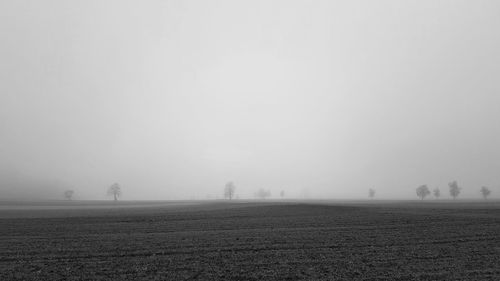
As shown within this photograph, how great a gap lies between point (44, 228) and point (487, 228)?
46143 mm

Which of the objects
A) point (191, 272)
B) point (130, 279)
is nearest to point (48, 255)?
point (130, 279)

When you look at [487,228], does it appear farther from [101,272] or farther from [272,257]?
[101,272]

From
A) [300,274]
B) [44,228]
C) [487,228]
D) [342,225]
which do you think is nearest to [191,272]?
[300,274]

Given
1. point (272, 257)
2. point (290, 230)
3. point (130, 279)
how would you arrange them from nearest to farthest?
1. point (130, 279)
2. point (272, 257)
3. point (290, 230)

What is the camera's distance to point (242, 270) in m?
17.1

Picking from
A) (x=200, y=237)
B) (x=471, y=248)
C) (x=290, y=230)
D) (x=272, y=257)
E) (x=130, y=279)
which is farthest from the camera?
(x=290, y=230)

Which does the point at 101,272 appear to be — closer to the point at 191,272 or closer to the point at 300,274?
the point at 191,272

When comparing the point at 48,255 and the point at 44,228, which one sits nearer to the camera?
the point at 48,255

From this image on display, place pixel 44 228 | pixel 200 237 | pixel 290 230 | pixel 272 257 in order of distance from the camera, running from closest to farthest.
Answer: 1. pixel 272 257
2. pixel 200 237
3. pixel 290 230
4. pixel 44 228

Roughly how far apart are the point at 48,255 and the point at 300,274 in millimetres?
16807

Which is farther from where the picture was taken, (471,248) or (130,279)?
(471,248)

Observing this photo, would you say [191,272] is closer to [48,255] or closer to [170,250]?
[170,250]

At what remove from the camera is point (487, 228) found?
101 ft

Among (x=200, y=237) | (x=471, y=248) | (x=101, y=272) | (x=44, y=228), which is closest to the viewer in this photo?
(x=101, y=272)
